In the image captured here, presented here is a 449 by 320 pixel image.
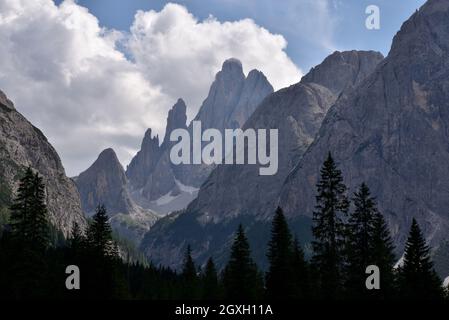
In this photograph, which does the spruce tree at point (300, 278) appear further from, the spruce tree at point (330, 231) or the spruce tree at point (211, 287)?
the spruce tree at point (211, 287)

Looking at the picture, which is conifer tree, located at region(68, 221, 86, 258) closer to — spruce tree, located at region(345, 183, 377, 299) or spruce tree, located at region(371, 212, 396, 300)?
spruce tree, located at region(345, 183, 377, 299)

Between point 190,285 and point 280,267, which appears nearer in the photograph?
point 280,267

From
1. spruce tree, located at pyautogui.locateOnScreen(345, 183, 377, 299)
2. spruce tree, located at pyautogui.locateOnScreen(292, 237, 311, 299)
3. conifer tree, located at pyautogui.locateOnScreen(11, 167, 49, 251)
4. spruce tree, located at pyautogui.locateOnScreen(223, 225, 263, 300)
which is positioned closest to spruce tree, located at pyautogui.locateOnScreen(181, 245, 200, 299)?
spruce tree, located at pyautogui.locateOnScreen(223, 225, 263, 300)

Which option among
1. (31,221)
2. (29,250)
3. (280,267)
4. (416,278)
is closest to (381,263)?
(416,278)

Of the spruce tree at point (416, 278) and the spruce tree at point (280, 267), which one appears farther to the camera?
the spruce tree at point (280, 267)

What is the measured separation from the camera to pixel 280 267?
223 ft

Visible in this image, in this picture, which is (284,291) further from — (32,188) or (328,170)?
(32,188)

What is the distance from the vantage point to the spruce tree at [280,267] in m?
66.2

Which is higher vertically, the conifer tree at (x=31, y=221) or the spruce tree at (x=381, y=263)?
the conifer tree at (x=31, y=221)

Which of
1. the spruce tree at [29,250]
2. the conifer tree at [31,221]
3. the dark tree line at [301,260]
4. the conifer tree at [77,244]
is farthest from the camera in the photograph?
the conifer tree at [77,244]

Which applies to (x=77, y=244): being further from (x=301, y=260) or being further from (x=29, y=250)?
(x=301, y=260)

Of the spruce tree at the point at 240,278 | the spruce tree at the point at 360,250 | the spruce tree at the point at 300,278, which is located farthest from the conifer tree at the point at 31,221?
the spruce tree at the point at 360,250
